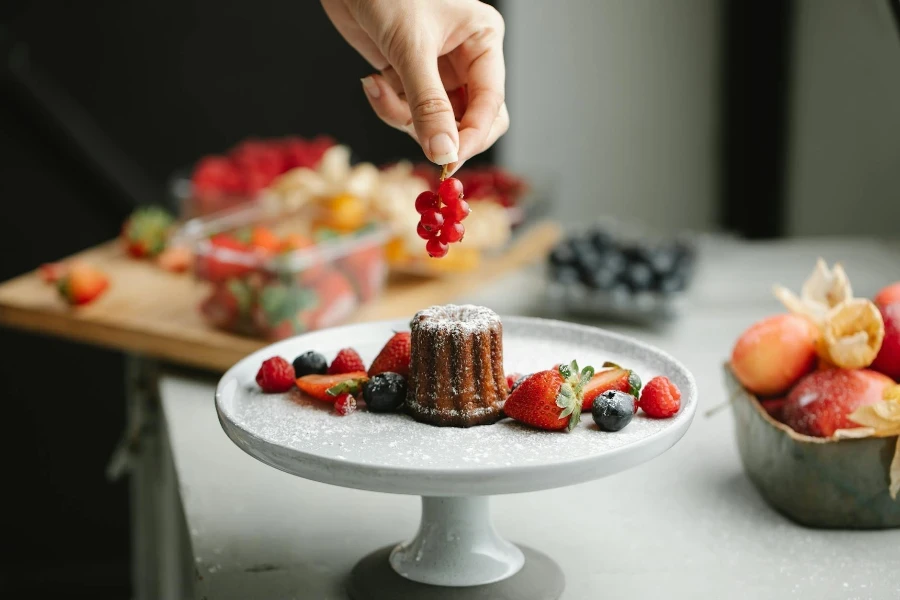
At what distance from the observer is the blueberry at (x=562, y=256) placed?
2020mm

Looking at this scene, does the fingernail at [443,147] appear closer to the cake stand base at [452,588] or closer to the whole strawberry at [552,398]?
the whole strawberry at [552,398]

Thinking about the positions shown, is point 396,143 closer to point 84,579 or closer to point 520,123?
point 520,123

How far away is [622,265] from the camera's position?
6.59 feet

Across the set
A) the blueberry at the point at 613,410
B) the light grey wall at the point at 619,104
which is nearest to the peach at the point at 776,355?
the blueberry at the point at 613,410

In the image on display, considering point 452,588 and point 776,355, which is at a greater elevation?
point 776,355

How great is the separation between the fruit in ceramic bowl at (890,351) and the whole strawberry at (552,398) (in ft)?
1.34

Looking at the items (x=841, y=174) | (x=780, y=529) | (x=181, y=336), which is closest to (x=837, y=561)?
Answer: (x=780, y=529)

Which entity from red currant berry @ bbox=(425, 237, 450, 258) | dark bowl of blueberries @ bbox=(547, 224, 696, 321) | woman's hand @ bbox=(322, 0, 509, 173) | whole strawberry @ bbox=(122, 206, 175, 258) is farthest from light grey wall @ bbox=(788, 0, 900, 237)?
red currant berry @ bbox=(425, 237, 450, 258)

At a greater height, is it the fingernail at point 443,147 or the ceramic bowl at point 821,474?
the fingernail at point 443,147

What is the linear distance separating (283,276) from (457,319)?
2.50 feet

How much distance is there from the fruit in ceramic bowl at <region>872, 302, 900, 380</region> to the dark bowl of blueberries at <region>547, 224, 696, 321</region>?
0.74 m

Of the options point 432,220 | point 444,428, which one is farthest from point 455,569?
point 432,220

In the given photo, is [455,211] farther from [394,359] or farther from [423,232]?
[394,359]

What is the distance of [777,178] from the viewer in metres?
3.43
